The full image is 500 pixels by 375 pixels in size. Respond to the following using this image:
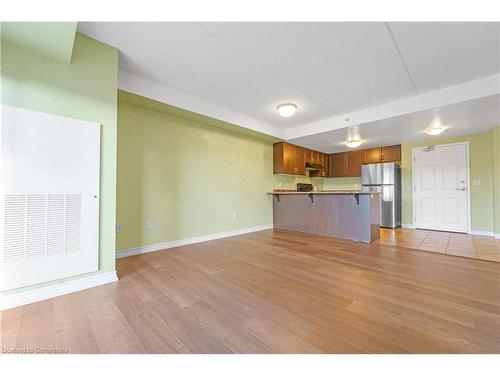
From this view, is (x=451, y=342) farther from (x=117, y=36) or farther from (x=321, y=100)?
(x=117, y=36)

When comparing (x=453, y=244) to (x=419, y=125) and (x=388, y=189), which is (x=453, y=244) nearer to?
(x=388, y=189)

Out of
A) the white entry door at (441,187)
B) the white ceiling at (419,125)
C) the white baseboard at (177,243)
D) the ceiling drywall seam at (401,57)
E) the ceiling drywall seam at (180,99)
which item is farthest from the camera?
the white entry door at (441,187)

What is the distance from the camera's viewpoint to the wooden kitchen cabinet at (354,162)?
6211 millimetres

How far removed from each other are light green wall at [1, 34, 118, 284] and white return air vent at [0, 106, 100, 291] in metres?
0.08

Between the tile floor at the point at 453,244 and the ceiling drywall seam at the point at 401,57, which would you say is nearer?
the ceiling drywall seam at the point at 401,57

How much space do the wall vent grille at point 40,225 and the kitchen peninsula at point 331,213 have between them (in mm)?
4000

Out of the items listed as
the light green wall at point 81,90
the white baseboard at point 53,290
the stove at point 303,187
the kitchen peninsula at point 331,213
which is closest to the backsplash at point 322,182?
the stove at point 303,187

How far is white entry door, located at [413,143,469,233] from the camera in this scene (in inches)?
183

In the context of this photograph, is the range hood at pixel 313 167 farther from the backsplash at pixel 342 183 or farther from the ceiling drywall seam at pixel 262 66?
the ceiling drywall seam at pixel 262 66

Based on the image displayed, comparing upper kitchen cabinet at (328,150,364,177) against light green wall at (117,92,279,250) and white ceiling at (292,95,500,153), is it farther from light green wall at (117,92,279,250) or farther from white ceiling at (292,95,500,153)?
light green wall at (117,92,279,250)

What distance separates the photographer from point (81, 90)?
199 centimetres

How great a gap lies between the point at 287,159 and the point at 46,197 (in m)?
4.61

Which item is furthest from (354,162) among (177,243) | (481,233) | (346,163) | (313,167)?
(177,243)

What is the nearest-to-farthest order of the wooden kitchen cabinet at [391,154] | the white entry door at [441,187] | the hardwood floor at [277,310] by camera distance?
1. the hardwood floor at [277,310]
2. the white entry door at [441,187]
3. the wooden kitchen cabinet at [391,154]
